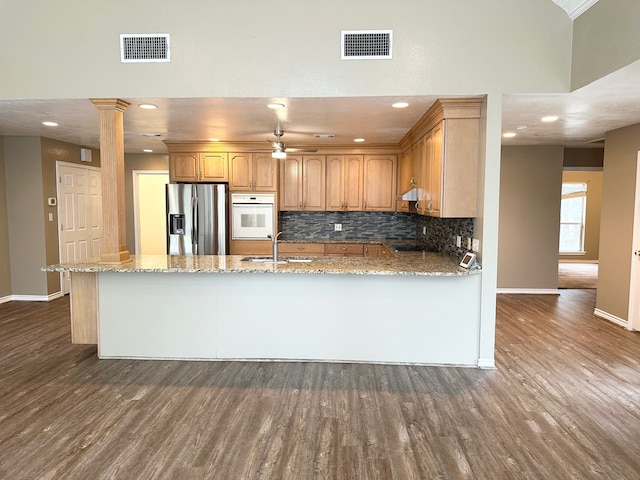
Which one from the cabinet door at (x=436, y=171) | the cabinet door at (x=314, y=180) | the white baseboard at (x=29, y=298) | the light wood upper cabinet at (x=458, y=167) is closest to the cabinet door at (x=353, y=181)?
the cabinet door at (x=314, y=180)

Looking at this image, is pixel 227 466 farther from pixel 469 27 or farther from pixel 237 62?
pixel 469 27

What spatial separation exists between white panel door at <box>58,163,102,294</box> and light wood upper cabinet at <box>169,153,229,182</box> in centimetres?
166

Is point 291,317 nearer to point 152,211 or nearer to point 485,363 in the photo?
point 485,363

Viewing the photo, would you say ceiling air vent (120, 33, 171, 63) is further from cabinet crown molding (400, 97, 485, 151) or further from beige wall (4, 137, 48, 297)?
beige wall (4, 137, 48, 297)

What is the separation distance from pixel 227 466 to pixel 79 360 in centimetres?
227

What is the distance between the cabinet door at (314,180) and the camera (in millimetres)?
6426

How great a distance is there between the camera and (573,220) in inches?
429

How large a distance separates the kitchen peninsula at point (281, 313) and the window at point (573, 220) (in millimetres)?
8709

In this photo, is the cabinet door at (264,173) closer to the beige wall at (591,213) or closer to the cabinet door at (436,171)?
the cabinet door at (436,171)

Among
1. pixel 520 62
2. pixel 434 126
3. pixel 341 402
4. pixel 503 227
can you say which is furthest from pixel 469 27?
pixel 503 227

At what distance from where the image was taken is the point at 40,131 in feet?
17.8

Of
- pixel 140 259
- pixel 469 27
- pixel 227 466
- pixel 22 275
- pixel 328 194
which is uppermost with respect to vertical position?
pixel 469 27

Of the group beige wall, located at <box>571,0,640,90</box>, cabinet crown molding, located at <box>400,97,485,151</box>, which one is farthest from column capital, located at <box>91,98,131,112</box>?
beige wall, located at <box>571,0,640,90</box>

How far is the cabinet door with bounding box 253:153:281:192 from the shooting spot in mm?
6238
